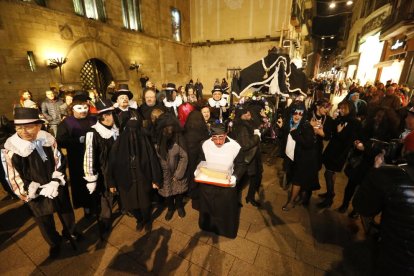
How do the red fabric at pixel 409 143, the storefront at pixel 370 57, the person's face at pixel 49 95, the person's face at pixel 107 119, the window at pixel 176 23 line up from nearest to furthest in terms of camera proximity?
the red fabric at pixel 409 143 < the person's face at pixel 107 119 < the person's face at pixel 49 95 < the storefront at pixel 370 57 < the window at pixel 176 23

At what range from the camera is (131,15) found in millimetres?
14305

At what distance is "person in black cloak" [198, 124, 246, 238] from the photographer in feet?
9.79

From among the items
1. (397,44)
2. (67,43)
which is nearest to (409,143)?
(67,43)

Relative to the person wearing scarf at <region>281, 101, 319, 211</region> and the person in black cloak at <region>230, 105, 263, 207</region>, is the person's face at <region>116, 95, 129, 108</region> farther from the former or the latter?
the person wearing scarf at <region>281, 101, 319, 211</region>

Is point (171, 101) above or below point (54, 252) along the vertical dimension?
above

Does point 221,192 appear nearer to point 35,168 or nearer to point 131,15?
point 35,168

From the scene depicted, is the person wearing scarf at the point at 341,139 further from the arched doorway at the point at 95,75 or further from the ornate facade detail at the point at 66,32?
the arched doorway at the point at 95,75

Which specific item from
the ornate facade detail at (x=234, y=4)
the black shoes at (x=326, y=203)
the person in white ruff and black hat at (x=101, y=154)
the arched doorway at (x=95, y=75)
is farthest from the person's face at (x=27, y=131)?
the ornate facade detail at (x=234, y=4)

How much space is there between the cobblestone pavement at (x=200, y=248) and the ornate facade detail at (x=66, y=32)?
30.9 feet

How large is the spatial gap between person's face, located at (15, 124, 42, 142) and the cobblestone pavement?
6.36 feet

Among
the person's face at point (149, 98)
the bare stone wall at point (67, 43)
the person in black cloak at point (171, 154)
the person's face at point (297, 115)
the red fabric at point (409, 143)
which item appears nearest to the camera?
the red fabric at point (409, 143)

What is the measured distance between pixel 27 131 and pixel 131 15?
15150mm

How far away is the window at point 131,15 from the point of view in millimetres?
13773

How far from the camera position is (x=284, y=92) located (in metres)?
5.50
